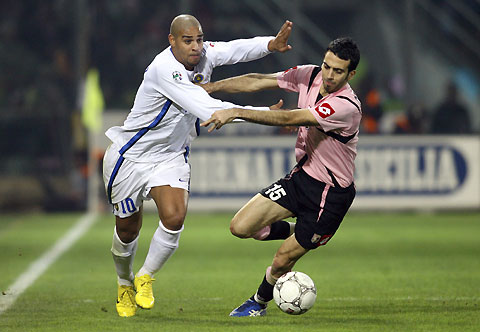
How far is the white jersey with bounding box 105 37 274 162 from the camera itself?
6715mm

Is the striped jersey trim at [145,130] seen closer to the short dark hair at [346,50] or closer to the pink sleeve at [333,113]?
the pink sleeve at [333,113]

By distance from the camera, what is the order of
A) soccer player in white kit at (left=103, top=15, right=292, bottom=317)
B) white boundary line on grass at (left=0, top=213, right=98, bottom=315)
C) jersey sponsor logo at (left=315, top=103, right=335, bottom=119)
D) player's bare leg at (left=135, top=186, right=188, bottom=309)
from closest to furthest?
jersey sponsor logo at (left=315, top=103, right=335, bottom=119)
soccer player in white kit at (left=103, top=15, right=292, bottom=317)
player's bare leg at (left=135, top=186, right=188, bottom=309)
white boundary line on grass at (left=0, top=213, right=98, bottom=315)

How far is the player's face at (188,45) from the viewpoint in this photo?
672cm

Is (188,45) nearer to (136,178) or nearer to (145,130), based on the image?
(145,130)

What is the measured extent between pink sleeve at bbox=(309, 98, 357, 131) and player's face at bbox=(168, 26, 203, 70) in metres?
0.93

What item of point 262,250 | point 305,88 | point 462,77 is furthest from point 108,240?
point 462,77

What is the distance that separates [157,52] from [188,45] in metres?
11.9

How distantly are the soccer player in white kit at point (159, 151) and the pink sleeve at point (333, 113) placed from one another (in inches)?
30.3

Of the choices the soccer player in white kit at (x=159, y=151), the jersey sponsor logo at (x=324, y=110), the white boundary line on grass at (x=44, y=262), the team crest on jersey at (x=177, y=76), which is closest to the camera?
the jersey sponsor logo at (x=324, y=110)

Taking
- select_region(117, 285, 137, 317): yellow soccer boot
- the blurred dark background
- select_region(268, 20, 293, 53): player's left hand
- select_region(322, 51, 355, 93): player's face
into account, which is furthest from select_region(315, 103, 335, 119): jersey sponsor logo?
the blurred dark background

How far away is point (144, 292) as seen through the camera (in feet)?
22.7

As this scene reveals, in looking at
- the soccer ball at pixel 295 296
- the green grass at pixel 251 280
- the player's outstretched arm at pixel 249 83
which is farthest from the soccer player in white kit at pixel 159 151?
the soccer ball at pixel 295 296

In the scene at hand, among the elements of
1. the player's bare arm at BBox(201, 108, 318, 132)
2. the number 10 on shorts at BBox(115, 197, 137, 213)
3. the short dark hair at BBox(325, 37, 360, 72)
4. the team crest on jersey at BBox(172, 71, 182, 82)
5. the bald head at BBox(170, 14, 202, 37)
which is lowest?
the number 10 on shorts at BBox(115, 197, 137, 213)

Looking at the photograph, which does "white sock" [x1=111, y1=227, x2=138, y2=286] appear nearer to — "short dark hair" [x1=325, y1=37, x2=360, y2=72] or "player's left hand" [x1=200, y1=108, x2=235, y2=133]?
"player's left hand" [x1=200, y1=108, x2=235, y2=133]
